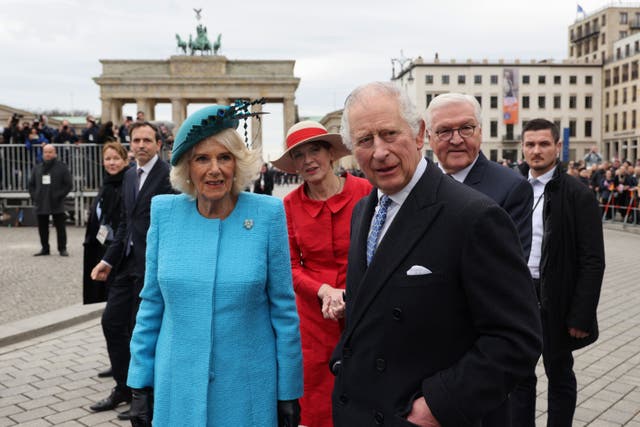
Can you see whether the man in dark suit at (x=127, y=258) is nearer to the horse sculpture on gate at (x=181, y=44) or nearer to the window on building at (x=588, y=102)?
the horse sculpture on gate at (x=181, y=44)

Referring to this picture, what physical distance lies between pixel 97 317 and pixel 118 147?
3183 millimetres

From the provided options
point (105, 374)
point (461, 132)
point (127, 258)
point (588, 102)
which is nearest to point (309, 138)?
point (461, 132)

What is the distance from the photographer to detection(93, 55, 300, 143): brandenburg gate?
63.0 meters

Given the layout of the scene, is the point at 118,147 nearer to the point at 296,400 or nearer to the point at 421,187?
the point at 296,400

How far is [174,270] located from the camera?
2711 mm

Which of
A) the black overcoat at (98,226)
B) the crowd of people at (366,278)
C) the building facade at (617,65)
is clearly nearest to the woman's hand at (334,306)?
the crowd of people at (366,278)

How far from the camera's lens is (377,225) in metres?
2.22

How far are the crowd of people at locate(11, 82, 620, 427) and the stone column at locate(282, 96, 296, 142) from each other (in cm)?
5920

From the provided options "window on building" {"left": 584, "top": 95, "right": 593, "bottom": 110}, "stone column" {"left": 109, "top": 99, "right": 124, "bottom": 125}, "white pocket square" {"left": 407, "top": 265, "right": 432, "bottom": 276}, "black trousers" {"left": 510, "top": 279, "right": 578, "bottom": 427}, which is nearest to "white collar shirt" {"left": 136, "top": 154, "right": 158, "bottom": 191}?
"black trousers" {"left": 510, "top": 279, "right": 578, "bottom": 427}

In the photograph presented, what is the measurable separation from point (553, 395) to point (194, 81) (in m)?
63.5

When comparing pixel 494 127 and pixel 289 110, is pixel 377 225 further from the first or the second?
pixel 494 127

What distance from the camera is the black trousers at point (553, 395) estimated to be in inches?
155

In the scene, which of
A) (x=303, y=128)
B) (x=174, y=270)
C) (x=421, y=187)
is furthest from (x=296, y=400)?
(x=303, y=128)

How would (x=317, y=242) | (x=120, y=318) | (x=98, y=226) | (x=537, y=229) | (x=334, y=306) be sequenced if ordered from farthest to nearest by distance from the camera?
(x=98, y=226), (x=120, y=318), (x=537, y=229), (x=317, y=242), (x=334, y=306)
